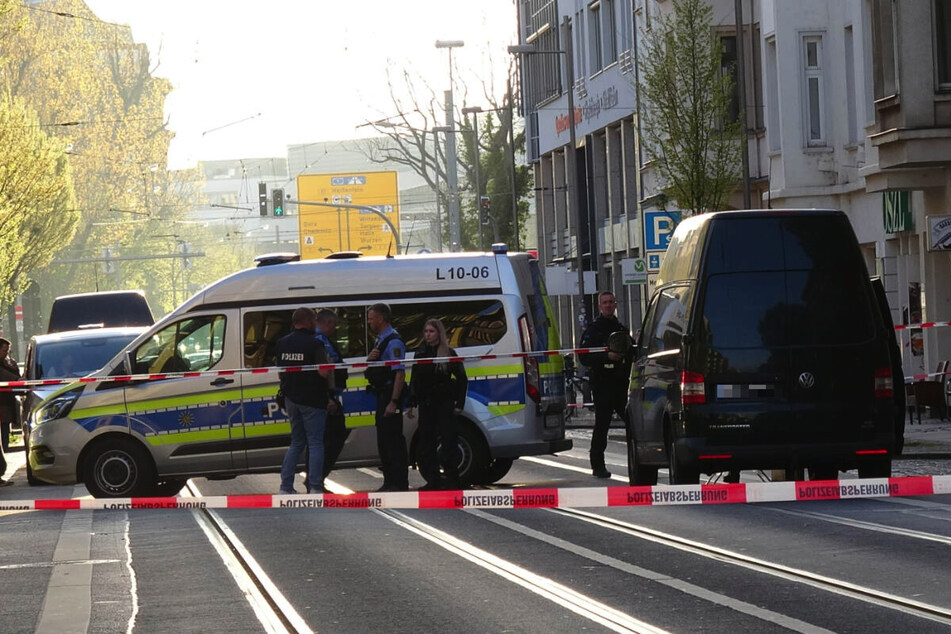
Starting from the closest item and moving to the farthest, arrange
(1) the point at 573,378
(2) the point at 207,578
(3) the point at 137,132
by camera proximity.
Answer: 1. (2) the point at 207,578
2. (1) the point at 573,378
3. (3) the point at 137,132

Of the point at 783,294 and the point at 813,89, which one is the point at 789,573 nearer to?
the point at 783,294

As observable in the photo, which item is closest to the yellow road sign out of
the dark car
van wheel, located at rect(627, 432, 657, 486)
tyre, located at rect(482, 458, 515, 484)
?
the dark car

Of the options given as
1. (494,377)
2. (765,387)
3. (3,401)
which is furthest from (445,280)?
(3,401)

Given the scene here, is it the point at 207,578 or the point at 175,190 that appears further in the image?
the point at 175,190

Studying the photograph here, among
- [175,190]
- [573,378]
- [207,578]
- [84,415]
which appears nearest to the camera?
[207,578]

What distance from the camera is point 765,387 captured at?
46.3ft

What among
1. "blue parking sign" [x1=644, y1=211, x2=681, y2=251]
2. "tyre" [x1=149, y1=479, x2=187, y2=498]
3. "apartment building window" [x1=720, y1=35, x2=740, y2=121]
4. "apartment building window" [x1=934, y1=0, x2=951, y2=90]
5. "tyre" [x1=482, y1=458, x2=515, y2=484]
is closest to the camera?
"tyre" [x1=482, y1=458, x2=515, y2=484]

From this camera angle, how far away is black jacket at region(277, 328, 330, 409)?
55.8 feet

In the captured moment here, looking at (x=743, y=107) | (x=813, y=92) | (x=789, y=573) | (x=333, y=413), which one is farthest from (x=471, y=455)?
(x=813, y=92)

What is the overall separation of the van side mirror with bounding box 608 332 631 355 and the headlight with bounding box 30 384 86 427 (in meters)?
5.22

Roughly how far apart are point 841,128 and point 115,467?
18388mm

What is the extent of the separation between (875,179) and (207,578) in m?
19.6

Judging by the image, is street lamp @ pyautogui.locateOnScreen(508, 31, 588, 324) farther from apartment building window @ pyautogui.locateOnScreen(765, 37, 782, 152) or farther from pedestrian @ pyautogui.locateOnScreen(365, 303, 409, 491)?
pedestrian @ pyautogui.locateOnScreen(365, 303, 409, 491)

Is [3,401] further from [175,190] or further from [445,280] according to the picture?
[175,190]
